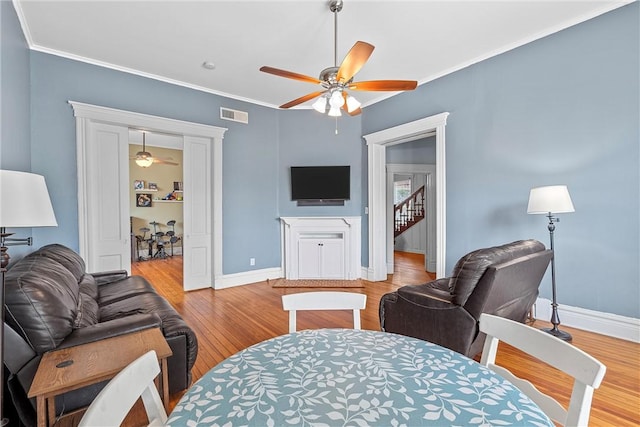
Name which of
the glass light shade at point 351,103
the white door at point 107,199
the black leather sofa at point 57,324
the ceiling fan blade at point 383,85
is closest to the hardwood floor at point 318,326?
the black leather sofa at point 57,324

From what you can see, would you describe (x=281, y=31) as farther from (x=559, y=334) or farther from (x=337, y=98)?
(x=559, y=334)

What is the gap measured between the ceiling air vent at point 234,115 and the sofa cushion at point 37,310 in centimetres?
355

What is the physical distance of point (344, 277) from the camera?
17.0 feet

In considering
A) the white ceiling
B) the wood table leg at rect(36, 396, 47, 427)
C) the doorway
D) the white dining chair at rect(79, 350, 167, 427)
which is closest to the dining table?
the white dining chair at rect(79, 350, 167, 427)

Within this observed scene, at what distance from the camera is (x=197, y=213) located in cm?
462

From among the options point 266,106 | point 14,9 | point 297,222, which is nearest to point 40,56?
point 14,9

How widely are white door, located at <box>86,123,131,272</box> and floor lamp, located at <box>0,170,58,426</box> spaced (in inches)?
92.7

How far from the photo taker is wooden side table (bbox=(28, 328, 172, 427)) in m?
1.27

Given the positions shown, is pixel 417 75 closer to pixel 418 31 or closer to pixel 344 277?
pixel 418 31

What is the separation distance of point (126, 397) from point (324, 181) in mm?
4584

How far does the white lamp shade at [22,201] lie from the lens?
1.50 m

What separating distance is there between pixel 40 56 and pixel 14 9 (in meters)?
0.78

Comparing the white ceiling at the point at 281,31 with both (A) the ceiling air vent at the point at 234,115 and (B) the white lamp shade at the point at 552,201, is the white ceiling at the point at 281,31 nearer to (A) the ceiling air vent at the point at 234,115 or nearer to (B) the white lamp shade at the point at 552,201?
(A) the ceiling air vent at the point at 234,115

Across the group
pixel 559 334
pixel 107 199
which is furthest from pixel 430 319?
pixel 107 199
